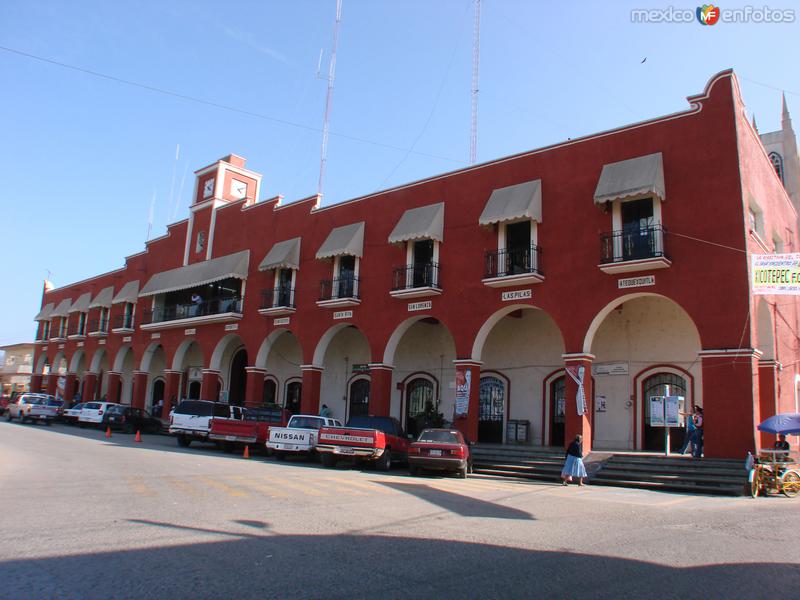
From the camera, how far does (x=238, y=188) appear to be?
3728cm

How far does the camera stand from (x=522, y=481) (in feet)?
56.2

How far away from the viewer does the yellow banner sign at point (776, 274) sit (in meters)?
15.5

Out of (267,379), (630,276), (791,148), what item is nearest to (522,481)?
(630,276)

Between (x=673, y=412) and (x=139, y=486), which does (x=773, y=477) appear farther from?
(x=139, y=486)

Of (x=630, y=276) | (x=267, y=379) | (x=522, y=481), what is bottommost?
(x=522, y=481)

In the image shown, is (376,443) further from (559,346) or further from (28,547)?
(28,547)

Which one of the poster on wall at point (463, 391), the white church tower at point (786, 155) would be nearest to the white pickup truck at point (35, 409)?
the poster on wall at point (463, 391)

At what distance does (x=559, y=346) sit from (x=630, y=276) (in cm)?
497

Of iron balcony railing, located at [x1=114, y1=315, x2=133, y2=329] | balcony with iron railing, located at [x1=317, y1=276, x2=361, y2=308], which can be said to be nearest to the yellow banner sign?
balcony with iron railing, located at [x1=317, y1=276, x2=361, y2=308]

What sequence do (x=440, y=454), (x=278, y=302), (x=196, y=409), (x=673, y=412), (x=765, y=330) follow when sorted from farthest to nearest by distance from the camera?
(x=278, y=302) → (x=196, y=409) → (x=765, y=330) → (x=673, y=412) → (x=440, y=454)

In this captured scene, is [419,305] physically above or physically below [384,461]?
above

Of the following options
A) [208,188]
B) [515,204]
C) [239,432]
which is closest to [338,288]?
[239,432]

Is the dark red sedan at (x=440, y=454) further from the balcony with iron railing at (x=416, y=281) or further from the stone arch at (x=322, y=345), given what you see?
the stone arch at (x=322, y=345)

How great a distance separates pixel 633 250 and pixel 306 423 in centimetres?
1117
